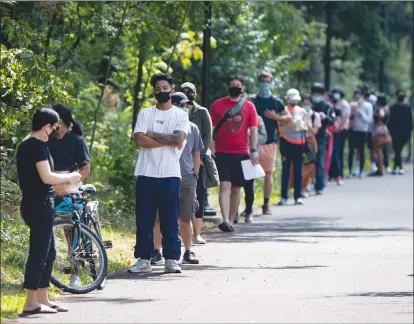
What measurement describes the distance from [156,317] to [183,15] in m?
10.1

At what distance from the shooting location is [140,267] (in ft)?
46.5

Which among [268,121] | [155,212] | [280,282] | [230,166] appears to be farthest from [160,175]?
[268,121]

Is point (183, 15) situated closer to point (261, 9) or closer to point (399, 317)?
point (261, 9)

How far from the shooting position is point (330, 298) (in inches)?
483

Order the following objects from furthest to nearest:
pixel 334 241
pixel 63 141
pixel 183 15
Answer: pixel 183 15, pixel 334 241, pixel 63 141

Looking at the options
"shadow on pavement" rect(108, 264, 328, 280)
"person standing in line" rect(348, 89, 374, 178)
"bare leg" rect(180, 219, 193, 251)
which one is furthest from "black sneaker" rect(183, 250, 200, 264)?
"person standing in line" rect(348, 89, 374, 178)

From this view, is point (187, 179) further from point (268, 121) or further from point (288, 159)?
point (288, 159)

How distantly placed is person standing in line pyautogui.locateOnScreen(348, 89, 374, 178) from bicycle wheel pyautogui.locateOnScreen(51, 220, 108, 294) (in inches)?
808

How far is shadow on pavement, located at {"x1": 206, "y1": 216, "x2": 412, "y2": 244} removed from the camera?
728 inches

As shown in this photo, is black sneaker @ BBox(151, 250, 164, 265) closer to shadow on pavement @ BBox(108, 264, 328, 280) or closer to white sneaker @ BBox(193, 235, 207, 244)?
shadow on pavement @ BBox(108, 264, 328, 280)

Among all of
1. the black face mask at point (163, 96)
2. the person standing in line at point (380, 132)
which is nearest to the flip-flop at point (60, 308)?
the black face mask at point (163, 96)

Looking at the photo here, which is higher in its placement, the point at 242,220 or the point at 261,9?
the point at 261,9

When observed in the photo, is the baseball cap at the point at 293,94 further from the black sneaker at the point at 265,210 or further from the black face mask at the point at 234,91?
the black face mask at the point at 234,91

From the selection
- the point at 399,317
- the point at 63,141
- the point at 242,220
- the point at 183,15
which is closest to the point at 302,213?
the point at 242,220
